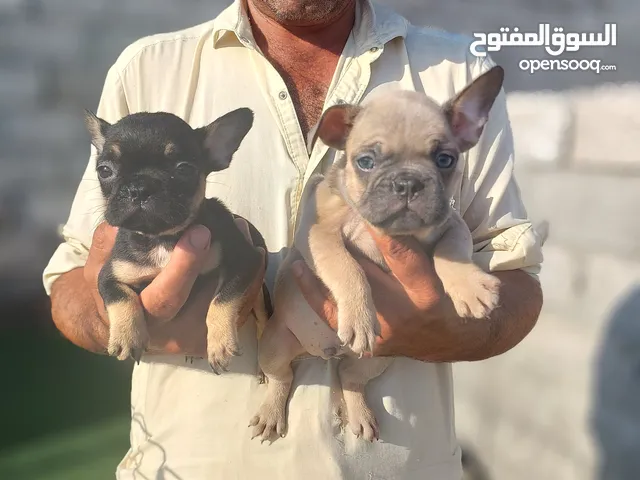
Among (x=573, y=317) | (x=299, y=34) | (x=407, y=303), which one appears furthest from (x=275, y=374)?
(x=573, y=317)

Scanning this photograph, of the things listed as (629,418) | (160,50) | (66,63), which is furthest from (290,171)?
(629,418)

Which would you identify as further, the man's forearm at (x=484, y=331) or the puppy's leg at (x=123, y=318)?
the man's forearm at (x=484, y=331)

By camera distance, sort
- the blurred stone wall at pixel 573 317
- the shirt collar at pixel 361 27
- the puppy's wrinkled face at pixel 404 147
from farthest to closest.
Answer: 1. the blurred stone wall at pixel 573 317
2. the shirt collar at pixel 361 27
3. the puppy's wrinkled face at pixel 404 147

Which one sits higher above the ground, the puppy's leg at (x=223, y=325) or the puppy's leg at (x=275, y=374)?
the puppy's leg at (x=223, y=325)

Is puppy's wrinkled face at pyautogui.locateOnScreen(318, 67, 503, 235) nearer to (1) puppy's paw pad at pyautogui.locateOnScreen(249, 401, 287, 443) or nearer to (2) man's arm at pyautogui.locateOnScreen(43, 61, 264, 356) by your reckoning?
(2) man's arm at pyautogui.locateOnScreen(43, 61, 264, 356)

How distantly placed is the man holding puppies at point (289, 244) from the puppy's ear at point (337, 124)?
0.18ft

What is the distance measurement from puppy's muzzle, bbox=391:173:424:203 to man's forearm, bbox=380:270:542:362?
35 cm

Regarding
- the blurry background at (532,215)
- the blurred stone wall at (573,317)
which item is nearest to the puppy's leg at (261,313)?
the blurry background at (532,215)

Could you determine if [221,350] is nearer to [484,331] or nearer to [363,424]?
[363,424]

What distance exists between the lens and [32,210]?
207 centimetres

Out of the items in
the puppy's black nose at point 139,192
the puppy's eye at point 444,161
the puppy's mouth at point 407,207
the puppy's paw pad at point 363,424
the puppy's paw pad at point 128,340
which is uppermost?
the puppy's eye at point 444,161

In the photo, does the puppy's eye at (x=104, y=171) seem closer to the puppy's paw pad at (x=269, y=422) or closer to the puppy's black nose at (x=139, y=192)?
the puppy's black nose at (x=139, y=192)

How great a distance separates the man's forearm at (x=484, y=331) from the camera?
4.76 feet

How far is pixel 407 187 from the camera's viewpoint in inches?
49.0
